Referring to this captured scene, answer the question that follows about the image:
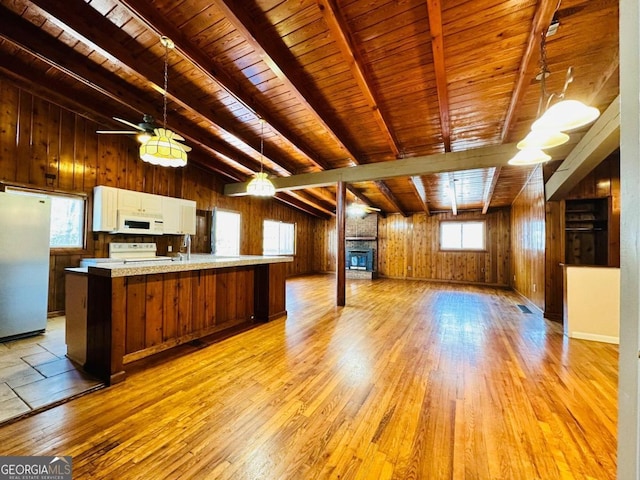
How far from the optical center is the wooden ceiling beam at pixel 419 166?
402 cm

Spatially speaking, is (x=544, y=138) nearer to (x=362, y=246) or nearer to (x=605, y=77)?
(x=605, y=77)

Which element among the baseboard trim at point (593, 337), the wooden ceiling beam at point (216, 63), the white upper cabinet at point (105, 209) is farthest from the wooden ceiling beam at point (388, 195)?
the white upper cabinet at point (105, 209)

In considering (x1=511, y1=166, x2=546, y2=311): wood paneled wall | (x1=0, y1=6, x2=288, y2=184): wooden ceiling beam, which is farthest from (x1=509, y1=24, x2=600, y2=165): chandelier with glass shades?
(x1=0, y1=6, x2=288, y2=184): wooden ceiling beam

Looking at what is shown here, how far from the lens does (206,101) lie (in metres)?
3.96

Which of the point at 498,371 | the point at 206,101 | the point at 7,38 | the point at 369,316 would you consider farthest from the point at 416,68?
the point at 7,38

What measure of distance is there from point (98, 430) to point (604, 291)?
5299mm

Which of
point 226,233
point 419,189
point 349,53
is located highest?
point 349,53

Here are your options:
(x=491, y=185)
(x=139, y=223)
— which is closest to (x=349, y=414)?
(x=139, y=223)

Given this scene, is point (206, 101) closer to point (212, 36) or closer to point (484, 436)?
point (212, 36)

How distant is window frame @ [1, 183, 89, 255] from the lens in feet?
12.7

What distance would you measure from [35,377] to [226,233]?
17.1ft

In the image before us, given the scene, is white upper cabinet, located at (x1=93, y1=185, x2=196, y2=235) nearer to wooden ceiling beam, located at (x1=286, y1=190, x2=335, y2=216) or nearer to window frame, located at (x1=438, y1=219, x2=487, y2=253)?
wooden ceiling beam, located at (x1=286, y1=190, x2=335, y2=216)

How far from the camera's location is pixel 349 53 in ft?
8.55

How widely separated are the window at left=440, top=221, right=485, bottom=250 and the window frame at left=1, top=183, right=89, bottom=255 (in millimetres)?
9210
